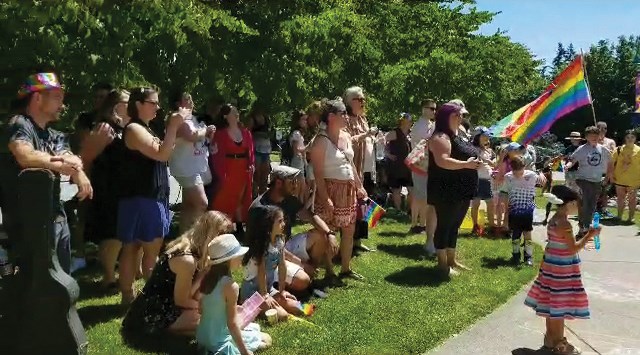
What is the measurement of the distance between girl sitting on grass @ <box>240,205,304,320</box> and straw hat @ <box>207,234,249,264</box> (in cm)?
97

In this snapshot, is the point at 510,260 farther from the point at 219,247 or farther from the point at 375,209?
the point at 219,247

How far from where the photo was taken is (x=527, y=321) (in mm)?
6039

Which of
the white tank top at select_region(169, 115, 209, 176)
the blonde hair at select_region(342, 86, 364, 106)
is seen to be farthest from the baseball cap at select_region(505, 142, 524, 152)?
A: the white tank top at select_region(169, 115, 209, 176)

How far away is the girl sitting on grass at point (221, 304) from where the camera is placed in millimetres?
4566

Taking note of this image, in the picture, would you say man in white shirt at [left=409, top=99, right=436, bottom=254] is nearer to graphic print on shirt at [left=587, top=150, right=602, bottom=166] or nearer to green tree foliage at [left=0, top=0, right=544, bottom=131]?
green tree foliage at [left=0, top=0, right=544, bottom=131]

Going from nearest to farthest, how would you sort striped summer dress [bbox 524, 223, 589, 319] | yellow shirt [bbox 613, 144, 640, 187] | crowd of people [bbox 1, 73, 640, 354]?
crowd of people [bbox 1, 73, 640, 354] → striped summer dress [bbox 524, 223, 589, 319] → yellow shirt [bbox 613, 144, 640, 187]

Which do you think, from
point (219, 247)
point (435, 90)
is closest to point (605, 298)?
point (219, 247)

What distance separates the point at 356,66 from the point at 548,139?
24882 millimetres

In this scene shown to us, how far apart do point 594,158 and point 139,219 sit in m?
7.52

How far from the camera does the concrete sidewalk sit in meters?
5.39

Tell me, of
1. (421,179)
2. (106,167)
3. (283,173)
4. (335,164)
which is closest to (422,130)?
(421,179)

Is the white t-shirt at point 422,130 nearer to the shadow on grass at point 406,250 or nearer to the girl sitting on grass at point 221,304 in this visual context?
the shadow on grass at point 406,250

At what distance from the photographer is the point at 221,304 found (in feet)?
15.3

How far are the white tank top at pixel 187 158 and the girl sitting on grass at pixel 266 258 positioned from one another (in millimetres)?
1596
